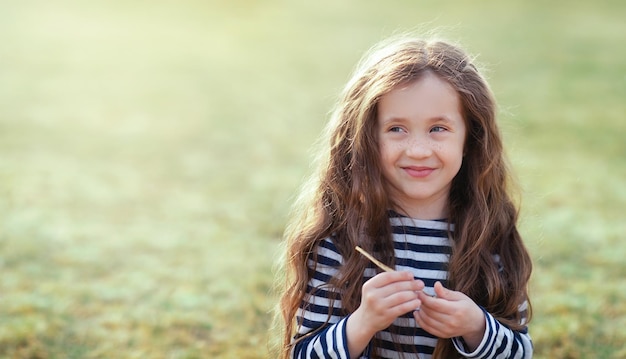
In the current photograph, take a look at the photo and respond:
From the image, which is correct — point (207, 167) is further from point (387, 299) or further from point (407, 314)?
point (387, 299)

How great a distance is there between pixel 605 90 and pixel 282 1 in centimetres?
938


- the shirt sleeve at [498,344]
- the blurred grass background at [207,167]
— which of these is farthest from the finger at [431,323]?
the blurred grass background at [207,167]

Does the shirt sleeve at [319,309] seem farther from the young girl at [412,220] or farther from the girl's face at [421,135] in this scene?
the girl's face at [421,135]

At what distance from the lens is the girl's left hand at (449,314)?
2148 mm

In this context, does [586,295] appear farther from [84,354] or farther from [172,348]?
[84,354]

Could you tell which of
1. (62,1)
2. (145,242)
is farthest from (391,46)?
(62,1)

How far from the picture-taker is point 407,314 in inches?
93.4

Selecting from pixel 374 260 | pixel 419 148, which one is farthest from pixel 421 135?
pixel 374 260

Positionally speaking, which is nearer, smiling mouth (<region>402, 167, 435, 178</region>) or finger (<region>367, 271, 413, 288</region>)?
finger (<region>367, 271, 413, 288</region>)

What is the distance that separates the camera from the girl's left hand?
2.15 m

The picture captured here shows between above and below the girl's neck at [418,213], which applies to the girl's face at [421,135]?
above

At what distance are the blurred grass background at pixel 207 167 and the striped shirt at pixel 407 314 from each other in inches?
42.7

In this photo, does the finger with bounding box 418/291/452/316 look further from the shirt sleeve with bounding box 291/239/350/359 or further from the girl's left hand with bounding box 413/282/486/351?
the shirt sleeve with bounding box 291/239/350/359

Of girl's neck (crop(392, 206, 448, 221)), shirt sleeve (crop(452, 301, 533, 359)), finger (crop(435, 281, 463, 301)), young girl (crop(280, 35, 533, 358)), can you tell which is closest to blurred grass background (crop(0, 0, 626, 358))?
young girl (crop(280, 35, 533, 358))
